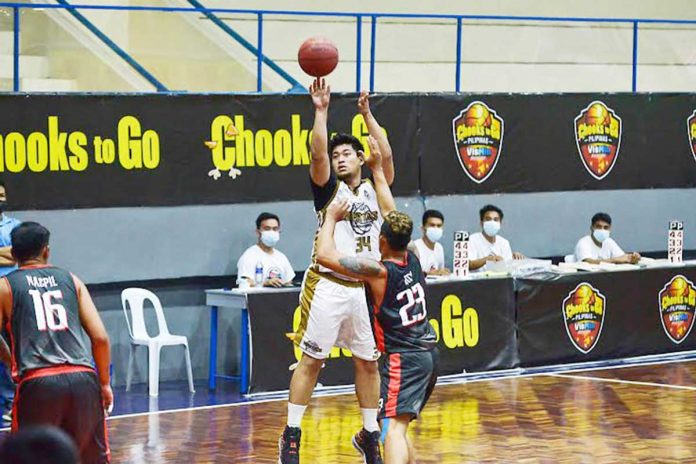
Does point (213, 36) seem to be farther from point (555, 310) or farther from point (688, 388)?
point (688, 388)

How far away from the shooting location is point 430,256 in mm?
12578

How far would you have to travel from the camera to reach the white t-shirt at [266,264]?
1170cm

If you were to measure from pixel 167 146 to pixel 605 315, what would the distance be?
478 cm

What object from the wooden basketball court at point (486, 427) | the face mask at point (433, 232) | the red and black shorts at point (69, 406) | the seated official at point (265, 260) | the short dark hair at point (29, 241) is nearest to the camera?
the red and black shorts at point (69, 406)

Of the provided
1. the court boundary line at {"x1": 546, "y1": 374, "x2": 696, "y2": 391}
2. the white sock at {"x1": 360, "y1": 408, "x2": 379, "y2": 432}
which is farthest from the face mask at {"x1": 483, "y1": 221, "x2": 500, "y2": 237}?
the white sock at {"x1": 360, "y1": 408, "x2": 379, "y2": 432}

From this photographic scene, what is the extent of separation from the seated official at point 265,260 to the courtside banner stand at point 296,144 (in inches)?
23.2

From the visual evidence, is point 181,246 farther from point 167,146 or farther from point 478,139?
point 478,139

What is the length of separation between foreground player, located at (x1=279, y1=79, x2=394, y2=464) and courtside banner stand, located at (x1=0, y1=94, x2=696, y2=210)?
4.08 m

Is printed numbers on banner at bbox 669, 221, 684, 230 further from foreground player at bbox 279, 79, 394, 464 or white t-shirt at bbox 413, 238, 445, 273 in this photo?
foreground player at bbox 279, 79, 394, 464

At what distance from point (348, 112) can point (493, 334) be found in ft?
8.42

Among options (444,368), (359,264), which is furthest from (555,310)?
(359,264)

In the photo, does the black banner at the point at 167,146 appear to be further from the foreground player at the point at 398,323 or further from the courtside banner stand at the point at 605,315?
the foreground player at the point at 398,323

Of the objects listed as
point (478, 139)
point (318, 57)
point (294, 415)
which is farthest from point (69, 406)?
point (478, 139)

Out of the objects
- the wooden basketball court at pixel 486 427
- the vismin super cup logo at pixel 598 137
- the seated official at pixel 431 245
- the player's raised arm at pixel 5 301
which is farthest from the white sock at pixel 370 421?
the vismin super cup logo at pixel 598 137
